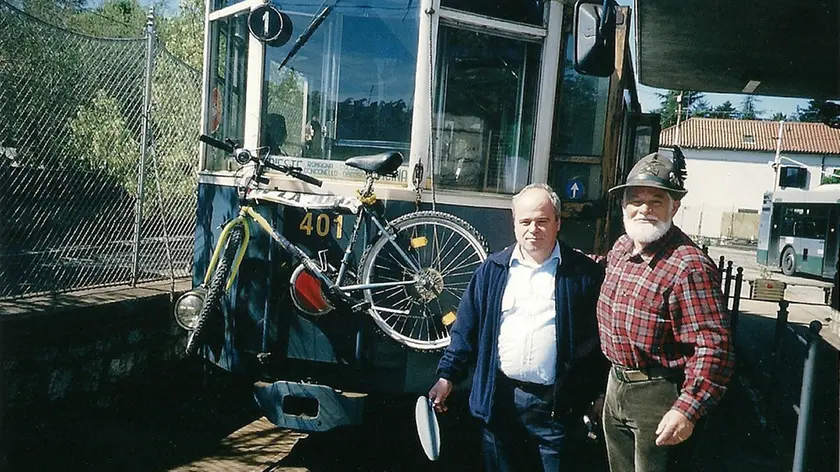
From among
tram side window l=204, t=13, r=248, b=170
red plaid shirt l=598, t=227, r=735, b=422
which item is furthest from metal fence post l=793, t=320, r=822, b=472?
tram side window l=204, t=13, r=248, b=170

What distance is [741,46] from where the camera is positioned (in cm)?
430

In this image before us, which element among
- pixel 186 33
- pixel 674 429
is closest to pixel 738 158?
pixel 186 33

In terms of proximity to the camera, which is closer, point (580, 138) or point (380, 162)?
point (380, 162)

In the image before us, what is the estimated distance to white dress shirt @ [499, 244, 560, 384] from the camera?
289 centimetres

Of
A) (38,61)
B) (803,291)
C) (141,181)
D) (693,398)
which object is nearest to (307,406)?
(693,398)

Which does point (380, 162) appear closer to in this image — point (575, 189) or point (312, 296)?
point (312, 296)

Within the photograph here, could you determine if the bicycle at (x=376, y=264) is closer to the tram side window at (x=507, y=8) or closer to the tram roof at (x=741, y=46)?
the tram side window at (x=507, y=8)

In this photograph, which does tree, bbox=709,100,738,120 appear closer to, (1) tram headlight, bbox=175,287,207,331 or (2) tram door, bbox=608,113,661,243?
(2) tram door, bbox=608,113,661,243

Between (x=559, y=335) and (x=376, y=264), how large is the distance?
1513 mm

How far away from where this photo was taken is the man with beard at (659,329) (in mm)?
2482

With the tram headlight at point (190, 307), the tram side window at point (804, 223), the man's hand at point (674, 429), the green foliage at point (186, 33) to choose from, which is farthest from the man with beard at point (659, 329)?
the tram side window at point (804, 223)

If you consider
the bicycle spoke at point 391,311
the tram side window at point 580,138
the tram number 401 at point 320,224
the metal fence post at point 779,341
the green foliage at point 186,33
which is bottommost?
the metal fence post at point 779,341

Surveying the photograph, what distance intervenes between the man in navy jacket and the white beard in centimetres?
30

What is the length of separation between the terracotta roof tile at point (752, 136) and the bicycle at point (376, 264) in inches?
1655
